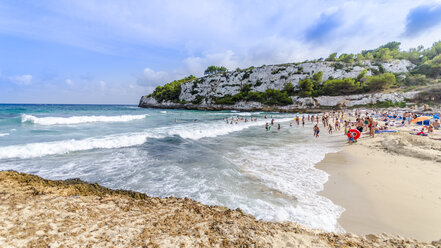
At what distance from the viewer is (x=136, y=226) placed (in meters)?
3.12

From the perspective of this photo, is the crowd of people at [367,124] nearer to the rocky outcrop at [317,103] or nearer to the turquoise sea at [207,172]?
the turquoise sea at [207,172]

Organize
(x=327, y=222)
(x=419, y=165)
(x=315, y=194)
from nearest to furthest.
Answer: (x=327, y=222) → (x=315, y=194) → (x=419, y=165)

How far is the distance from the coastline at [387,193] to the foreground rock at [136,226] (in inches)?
30.5

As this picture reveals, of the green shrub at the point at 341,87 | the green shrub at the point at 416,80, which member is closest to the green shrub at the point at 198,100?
the green shrub at the point at 341,87

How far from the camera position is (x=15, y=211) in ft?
11.1

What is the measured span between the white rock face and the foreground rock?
229 feet

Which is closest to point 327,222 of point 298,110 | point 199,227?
point 199,227

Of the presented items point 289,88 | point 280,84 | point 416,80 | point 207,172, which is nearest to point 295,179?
point 207,172

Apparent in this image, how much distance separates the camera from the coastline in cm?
390

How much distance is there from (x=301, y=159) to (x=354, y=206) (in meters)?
4.16

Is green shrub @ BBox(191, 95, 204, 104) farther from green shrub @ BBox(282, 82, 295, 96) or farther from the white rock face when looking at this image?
green shrub @ BBox(282, 82, 295, 96)

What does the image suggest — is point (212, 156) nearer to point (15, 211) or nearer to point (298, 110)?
point (15, 211)

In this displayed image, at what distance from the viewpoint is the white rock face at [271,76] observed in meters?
63.7

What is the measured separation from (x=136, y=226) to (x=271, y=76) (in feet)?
249
